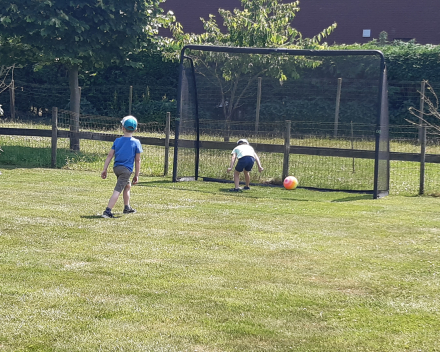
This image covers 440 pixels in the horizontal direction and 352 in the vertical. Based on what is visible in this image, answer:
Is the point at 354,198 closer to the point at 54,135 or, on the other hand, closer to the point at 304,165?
the point at 304,165

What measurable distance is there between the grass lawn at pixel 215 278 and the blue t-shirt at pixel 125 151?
2.51 ft

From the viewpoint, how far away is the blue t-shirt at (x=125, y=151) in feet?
32.5

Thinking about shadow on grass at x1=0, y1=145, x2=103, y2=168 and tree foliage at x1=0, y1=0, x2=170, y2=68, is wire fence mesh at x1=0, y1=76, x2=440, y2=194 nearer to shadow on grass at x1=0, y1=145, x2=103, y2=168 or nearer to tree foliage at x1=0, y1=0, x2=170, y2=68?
shadow on grass at x1=0, y1=145, x2=103, y2=168

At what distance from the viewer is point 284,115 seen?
15.4 meters

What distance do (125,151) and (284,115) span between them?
6.27 m

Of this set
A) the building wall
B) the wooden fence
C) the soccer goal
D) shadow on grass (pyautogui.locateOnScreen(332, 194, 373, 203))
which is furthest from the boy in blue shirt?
the building wall

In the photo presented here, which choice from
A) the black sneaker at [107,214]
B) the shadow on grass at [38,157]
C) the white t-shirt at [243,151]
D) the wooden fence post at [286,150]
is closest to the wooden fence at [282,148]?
the wooden fence post at [286,150]

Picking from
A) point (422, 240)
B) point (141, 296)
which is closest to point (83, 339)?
point (141, 296)

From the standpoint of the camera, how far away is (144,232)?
8.38m

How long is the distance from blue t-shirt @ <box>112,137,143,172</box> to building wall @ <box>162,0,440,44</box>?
3102cm

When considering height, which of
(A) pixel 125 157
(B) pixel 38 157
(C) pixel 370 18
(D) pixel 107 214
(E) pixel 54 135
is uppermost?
(C) pixel 370 18

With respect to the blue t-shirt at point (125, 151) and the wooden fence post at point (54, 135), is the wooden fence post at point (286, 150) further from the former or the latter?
the wooden fence post at point (54, 135)

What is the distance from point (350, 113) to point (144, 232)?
24.1 ft

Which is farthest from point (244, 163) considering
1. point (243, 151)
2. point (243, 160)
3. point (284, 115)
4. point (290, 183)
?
point (284, 115)
